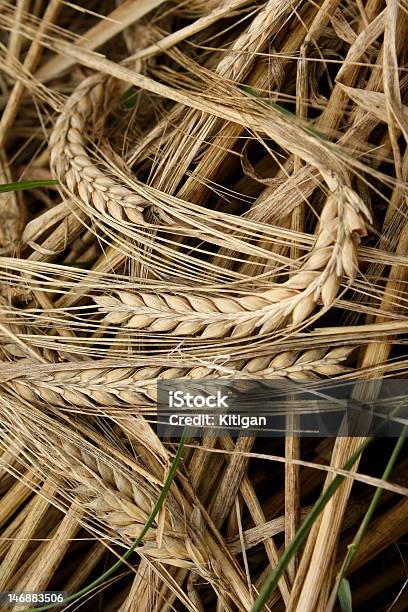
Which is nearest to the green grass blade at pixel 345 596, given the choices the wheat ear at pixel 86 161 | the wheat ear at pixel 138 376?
the wheat ear at pixel 138 376

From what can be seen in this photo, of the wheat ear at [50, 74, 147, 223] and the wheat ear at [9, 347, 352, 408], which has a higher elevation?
the wheat ear at [50, 74, 147, 223]

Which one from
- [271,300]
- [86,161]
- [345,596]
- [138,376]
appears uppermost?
[86,161]

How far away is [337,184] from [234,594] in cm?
52

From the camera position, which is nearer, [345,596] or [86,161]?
[345,596]

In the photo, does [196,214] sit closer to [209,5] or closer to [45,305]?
[45,305]

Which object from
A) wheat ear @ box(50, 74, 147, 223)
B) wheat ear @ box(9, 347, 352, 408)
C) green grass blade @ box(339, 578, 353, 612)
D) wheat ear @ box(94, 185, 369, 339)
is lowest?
green grass blade @ box(339, 578, 353, 612)

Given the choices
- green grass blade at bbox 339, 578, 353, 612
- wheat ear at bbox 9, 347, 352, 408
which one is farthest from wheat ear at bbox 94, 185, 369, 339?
green grass blade at bbox 339, 578, 353, 612

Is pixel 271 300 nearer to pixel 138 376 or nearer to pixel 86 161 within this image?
pixel 138 376

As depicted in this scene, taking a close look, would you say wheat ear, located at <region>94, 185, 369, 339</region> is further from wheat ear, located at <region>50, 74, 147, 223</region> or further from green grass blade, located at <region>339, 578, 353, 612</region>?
green grass blade, located at <region>339, 578, 353, 612</region>

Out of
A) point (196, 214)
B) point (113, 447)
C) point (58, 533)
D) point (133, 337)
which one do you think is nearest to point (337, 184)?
point (196, 214)

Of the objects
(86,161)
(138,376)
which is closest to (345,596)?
(138,376)

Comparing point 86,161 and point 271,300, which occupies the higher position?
point 86,161

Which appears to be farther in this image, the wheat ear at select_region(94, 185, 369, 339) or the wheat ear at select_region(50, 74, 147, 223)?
the wheat ear at select_region(50, 74, 147, 223)

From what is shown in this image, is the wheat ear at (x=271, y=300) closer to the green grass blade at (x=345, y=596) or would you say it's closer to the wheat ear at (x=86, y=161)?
the wheat ear at (x=86, y=161)
